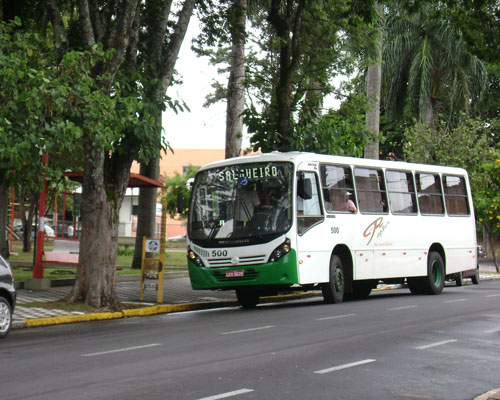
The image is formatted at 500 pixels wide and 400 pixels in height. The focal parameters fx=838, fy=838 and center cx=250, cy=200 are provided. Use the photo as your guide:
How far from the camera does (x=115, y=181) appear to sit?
16.9 m

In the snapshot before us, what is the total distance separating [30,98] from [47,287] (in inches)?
328

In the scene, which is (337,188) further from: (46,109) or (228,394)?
(228,394)

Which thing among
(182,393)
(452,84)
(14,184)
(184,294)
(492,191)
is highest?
(452,84)

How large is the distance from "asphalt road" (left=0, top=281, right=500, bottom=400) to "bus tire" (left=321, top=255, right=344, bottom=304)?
2.46m

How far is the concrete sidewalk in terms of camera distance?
15062mm

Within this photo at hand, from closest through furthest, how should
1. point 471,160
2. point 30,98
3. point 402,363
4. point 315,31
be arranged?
point 402,363, point 30,98, point 315,31, point 471,160

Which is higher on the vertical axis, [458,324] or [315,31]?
[315,31]

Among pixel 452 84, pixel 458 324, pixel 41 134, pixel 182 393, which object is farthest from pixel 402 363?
pixel 452 84

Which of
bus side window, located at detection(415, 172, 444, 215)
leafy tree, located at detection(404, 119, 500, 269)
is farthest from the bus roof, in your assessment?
leafy tree, located at detection(404, 119, 500, 269)

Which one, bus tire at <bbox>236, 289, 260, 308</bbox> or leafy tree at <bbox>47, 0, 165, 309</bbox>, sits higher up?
leafy tree at <bbox>47, 0, 165, 309</bbox>

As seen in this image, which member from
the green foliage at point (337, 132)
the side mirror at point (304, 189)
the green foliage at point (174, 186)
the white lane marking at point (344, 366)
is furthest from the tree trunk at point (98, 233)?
the green foliage at point (174, 186)

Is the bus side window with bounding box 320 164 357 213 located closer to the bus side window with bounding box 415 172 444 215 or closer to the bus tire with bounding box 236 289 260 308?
the bus tire with bounding box 236 289 260 308

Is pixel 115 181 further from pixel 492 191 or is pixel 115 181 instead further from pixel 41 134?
pixel 492 191

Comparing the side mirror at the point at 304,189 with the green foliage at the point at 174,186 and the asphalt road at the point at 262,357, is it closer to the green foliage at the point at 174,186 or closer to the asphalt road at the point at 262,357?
the asphalt road at the point at 262,357
